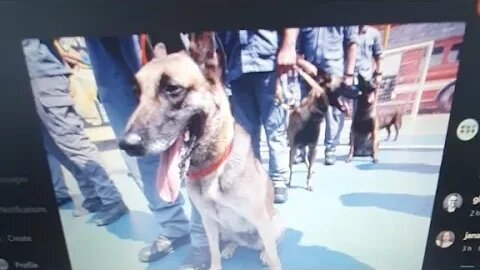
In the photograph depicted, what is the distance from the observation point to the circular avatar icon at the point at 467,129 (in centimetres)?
78

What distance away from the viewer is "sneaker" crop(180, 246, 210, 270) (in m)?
0.87

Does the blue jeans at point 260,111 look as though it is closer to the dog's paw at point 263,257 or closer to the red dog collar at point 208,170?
the red dog collar at point 208,170

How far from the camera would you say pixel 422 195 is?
84 cm

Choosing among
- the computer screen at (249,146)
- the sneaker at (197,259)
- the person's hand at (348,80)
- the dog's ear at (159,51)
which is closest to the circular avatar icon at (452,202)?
the computer screen at (249,146)

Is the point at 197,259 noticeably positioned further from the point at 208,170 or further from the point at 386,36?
the point at 386,36

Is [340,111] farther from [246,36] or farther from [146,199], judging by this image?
[146,199]

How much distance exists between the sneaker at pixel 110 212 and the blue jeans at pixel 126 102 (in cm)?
4

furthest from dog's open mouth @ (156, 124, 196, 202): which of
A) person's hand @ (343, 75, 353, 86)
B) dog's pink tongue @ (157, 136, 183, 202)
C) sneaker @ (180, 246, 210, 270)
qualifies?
person's hand @ (343, 75, 353, 86)

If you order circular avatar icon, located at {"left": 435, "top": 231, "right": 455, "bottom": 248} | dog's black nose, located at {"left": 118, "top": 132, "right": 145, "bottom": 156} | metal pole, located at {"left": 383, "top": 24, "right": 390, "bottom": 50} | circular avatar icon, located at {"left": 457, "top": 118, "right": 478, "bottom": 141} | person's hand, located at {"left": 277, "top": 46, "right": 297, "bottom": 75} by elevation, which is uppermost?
metal pole, located at {"left": 383, "top": 24, "right": 390, "bottom": 50}

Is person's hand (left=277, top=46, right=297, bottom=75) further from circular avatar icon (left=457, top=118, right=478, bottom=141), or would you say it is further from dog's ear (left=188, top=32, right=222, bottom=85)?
circular avatar icon (left=457, top=118, right=478, bottom=141)

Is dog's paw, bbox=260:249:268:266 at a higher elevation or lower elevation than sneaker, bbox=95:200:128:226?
lower

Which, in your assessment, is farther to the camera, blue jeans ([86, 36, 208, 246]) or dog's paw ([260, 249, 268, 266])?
dog's paw ([260, 249, 268, 266])

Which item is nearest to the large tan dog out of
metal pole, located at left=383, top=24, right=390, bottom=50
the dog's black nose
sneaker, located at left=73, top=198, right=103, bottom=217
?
the dog's black nose

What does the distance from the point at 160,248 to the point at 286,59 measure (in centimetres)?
36
